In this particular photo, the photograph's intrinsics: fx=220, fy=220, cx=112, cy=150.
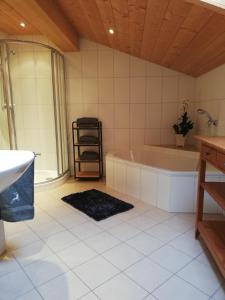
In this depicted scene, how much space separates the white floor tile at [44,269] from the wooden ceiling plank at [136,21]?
6.49 feet

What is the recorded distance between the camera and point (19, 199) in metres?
1.70

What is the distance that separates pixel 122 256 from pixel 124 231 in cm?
35

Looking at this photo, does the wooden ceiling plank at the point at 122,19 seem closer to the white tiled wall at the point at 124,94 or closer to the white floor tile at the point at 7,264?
the white tiled wall at the point at 124,94

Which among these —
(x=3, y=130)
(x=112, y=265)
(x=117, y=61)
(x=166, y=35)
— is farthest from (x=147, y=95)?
(x=112, y=265)

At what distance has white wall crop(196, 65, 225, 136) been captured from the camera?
8.09ft

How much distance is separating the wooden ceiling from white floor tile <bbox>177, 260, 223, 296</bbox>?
1.66 meters

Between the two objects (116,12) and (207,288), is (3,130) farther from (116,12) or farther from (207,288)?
(207,288)

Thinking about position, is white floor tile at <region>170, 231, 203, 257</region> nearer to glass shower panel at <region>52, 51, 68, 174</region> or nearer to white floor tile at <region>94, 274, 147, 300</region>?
white floor tile at <region>94, 274, 147, 300</region>

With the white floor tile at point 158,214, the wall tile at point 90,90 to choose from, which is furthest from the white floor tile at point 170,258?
the wall tile at point 90,90

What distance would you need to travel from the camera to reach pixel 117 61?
3338 mm

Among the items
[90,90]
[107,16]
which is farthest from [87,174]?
[107,16]

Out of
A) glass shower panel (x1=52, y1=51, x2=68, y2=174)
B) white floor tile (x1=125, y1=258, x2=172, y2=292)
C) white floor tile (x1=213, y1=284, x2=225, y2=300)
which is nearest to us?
white floor tile (x1=213, y1=284, x2=225, y2=300)

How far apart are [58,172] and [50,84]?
1316mm

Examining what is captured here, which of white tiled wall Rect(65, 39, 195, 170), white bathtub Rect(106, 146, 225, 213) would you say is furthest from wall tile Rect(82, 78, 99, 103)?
white bathtub Rect(106, 146, 225, 213)
